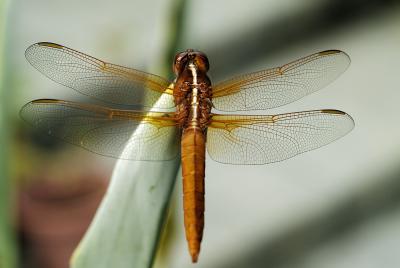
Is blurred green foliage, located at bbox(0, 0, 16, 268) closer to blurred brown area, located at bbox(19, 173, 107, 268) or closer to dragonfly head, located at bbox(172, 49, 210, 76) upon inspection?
dragonfly head, located at bbox(172, 49, 210, 76)

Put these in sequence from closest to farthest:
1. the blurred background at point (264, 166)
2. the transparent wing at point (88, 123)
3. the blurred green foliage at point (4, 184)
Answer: the blurred green foliage at point (4, 184), the transparent wing at point (88, 123), the blurred background at point (264, 166)

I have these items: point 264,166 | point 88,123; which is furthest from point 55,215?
point 88,123

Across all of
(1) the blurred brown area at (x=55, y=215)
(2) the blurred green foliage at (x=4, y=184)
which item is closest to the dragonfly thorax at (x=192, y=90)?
(2) the blurred green foliage at (x=4, y=184)

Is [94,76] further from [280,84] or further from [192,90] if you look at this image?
[280,84]

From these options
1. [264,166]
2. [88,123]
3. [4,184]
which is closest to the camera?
[4,184]

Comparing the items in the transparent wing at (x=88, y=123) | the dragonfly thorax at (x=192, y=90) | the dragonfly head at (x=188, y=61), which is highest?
the dragonfly head at (x=188, y=61)

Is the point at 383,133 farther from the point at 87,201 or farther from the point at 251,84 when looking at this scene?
the point at 251,84

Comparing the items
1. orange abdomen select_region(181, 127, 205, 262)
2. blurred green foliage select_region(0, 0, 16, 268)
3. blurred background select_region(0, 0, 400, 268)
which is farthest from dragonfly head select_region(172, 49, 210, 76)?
blurred background select_region(0, 0, 400, 268)

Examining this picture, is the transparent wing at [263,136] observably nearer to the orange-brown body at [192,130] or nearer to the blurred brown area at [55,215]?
the orange-brown body at [192,130]
